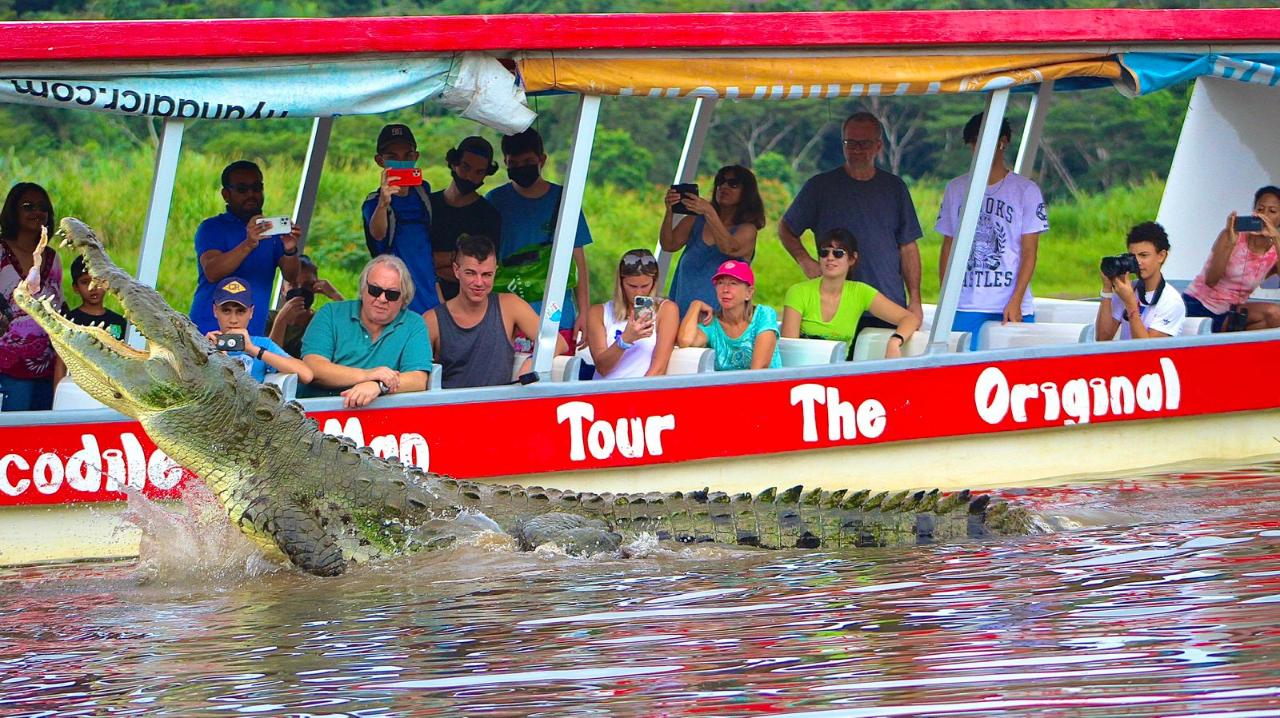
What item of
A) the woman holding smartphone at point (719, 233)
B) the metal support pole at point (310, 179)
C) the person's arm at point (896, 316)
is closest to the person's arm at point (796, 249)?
the woman holding smartphone at point (719, 233)

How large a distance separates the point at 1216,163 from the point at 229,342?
6884 millimetres

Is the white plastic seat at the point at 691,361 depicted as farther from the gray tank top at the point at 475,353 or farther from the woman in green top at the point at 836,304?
the gray tank top at the point at 475,353

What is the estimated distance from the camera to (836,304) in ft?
30.9

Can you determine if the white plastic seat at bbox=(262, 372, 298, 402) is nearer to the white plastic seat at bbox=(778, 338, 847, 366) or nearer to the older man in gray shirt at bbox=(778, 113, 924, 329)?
the white plastic seat at bbox=(778, 338, 847, 366)

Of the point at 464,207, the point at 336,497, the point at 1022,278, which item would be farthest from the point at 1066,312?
the point at 336,497

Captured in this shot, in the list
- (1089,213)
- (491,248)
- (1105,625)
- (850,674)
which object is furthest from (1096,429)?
(1089,213)

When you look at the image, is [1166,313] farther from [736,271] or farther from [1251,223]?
[736,271]

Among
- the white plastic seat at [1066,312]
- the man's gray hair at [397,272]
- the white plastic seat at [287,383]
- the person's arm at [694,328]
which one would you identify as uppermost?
the man's gray hair at [397,272]

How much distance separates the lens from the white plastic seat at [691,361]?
8797 millimetres

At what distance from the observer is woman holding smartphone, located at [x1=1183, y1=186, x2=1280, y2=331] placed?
32.7ft

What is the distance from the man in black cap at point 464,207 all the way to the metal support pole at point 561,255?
114 cm

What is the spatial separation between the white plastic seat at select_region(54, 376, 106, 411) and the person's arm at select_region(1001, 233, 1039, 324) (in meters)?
4.96

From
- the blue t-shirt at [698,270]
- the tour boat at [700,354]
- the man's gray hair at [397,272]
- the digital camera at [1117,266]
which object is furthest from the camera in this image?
the blue t-shirt at [698,270]

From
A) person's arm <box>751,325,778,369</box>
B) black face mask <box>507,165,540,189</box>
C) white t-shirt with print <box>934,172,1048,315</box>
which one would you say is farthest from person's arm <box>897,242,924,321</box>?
black face mask <box>507,165,540,189</box>
